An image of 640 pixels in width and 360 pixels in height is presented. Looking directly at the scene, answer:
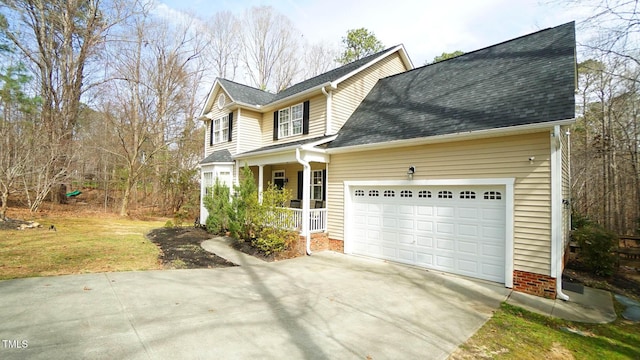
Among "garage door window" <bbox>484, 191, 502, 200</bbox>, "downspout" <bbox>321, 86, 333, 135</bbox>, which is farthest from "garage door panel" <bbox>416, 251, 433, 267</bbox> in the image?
"downspout" <bbox>321, 86, 333, 135</bbox>

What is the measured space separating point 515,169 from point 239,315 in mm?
6010

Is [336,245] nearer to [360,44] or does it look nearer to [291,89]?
[291,89]

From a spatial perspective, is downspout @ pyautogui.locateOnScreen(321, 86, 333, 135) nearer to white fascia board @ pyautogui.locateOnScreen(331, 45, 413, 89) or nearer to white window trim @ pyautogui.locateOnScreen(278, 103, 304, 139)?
white fascia board @ pyautogui.locateOnScreen(331, 45, 413, 89)

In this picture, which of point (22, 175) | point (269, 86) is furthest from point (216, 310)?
point (269, 86)

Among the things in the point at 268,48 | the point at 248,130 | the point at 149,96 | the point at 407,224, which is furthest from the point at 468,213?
the point at 268,48

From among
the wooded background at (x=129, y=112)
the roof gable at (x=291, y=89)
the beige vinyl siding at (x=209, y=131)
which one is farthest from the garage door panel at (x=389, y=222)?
the wooded background at (x=129, y=112)

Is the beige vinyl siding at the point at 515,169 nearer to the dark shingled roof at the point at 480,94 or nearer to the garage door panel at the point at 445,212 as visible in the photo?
the dark shingled roof at the point at 480,94

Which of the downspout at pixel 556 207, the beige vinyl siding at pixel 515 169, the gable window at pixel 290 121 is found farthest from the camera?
the gable window at pixel 290 121

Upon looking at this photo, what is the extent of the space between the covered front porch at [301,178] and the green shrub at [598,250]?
7.05m

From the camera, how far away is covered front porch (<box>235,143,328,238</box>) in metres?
9.16

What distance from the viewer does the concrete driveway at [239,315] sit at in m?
3.42

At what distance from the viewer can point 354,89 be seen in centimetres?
1129

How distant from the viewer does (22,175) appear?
1201 centimetres

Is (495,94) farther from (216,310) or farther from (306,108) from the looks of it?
(216,310)
